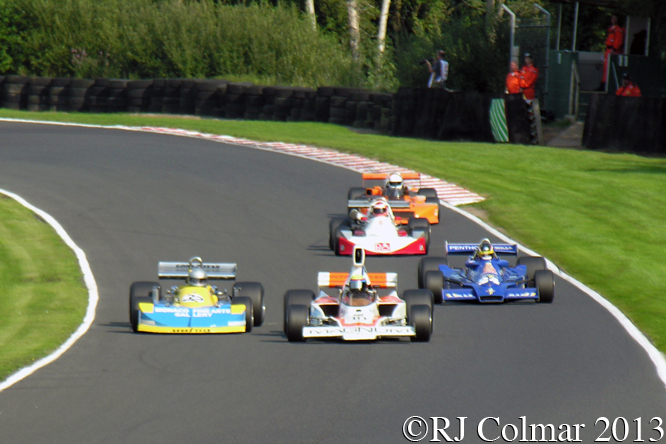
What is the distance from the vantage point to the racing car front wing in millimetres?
11234

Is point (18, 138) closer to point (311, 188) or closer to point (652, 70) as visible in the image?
point (311, 188)

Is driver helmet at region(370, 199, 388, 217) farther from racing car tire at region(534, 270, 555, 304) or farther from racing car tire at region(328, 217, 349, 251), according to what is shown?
racing car tire at region(534, 270, 555, 304)

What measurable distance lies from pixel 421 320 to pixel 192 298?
2715 millimetres

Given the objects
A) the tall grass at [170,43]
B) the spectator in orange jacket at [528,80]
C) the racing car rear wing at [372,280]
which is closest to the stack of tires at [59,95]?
the tall grass at [170,43]

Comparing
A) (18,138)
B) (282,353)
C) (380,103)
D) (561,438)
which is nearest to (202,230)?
(282,353)

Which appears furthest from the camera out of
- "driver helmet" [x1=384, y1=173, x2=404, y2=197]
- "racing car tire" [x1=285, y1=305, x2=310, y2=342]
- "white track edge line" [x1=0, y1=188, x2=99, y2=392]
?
"driver helmet" [x1=384, y1=173, x2=404, y2=197]

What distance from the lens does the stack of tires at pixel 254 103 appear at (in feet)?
116

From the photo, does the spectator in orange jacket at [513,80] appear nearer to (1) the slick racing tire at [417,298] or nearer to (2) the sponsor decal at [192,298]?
(1) the slick racing tire at [417,298]

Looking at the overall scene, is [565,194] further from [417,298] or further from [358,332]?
[358,332]

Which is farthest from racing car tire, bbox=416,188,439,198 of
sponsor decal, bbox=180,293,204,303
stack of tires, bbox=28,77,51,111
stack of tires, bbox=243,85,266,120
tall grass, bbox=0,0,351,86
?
tall grass, bbox=0,0,351,86

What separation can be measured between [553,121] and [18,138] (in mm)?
16121

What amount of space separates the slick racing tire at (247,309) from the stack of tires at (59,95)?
26523 mm

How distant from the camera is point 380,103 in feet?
109

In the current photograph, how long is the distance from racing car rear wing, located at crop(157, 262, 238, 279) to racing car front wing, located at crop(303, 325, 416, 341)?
1888 millimetres
